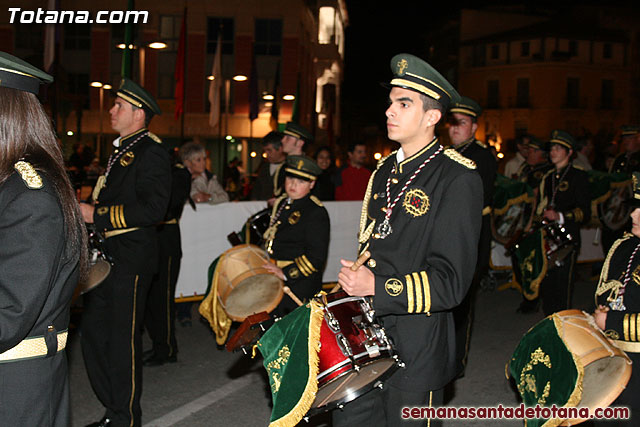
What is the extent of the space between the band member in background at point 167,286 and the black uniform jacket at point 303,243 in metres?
1.49

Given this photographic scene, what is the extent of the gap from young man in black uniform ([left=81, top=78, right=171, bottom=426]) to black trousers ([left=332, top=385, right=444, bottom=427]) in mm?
2069

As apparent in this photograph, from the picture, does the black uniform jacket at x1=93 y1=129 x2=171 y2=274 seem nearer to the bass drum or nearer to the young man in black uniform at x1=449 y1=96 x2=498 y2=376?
the young man in black uniform at x1=449 y1=96 x2=498 y2=376

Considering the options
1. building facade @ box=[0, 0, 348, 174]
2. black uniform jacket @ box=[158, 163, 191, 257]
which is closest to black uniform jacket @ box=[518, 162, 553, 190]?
black uniform jacket @ box=[158, 163, 191, 257]

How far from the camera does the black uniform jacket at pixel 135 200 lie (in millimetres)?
4918

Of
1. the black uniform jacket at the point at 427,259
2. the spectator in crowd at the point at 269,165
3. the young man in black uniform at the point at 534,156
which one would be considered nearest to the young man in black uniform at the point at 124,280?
the black uniform jacket at the point at 427,259

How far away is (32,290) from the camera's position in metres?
2.31

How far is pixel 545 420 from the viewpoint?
145 inches

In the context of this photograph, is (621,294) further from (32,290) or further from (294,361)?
(32,290)

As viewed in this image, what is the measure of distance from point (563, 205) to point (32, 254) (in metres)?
6.80

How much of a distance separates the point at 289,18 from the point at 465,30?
37308 millimetres

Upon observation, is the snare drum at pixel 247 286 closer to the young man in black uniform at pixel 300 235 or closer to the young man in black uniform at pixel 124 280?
the young man in black uniform at pixel 300 235

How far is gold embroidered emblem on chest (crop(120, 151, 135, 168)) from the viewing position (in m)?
5.05

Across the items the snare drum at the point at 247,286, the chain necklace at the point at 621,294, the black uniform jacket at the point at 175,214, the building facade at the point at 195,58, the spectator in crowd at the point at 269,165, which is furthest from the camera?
the building facade at the point at 195,58

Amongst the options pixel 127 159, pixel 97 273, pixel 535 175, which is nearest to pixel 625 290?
pixel 97 273
